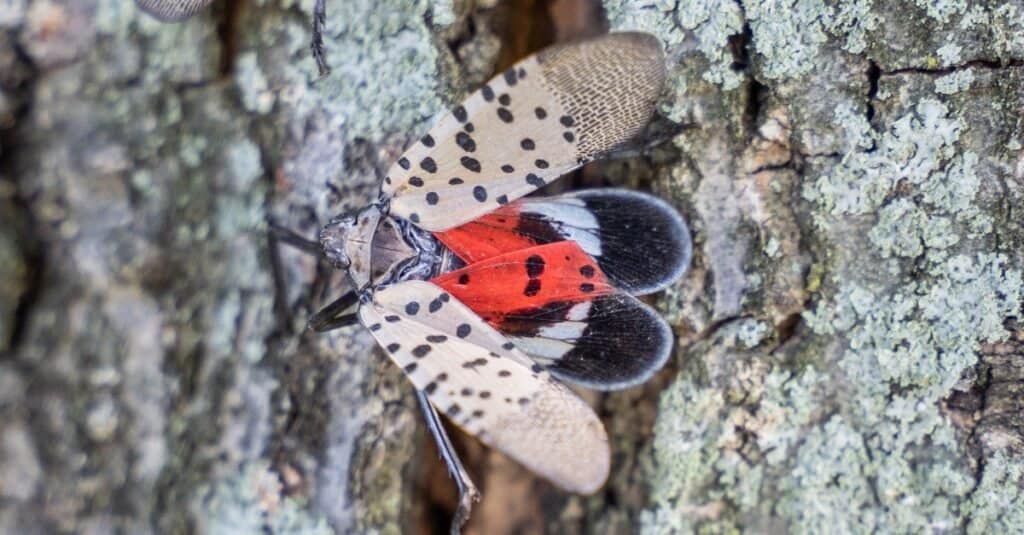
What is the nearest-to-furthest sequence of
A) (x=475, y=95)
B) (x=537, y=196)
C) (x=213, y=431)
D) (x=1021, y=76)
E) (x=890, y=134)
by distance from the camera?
(x=1021, y=76) < (x=890, y=134) < (x=475, y=95) < (x=537, y=196) < (x=213, y=431)

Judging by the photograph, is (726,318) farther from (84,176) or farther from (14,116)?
(14,116)

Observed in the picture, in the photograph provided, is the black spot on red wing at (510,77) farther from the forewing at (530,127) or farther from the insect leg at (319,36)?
the insect leg at (319,36)

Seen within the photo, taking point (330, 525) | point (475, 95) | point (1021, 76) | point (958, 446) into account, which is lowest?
point (330, 525)

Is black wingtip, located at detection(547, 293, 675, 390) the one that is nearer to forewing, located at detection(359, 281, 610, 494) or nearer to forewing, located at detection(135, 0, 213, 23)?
forewing, located at detection(359, 281, 610, 494)

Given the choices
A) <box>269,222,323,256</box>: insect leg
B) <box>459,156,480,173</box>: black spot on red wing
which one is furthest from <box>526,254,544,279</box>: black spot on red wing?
<box>269,222,323,256</box>: insect leg

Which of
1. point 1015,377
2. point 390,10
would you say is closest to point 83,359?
point 390,10

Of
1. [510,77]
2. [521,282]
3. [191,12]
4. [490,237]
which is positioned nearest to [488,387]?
[521,282]

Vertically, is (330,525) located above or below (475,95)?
below
